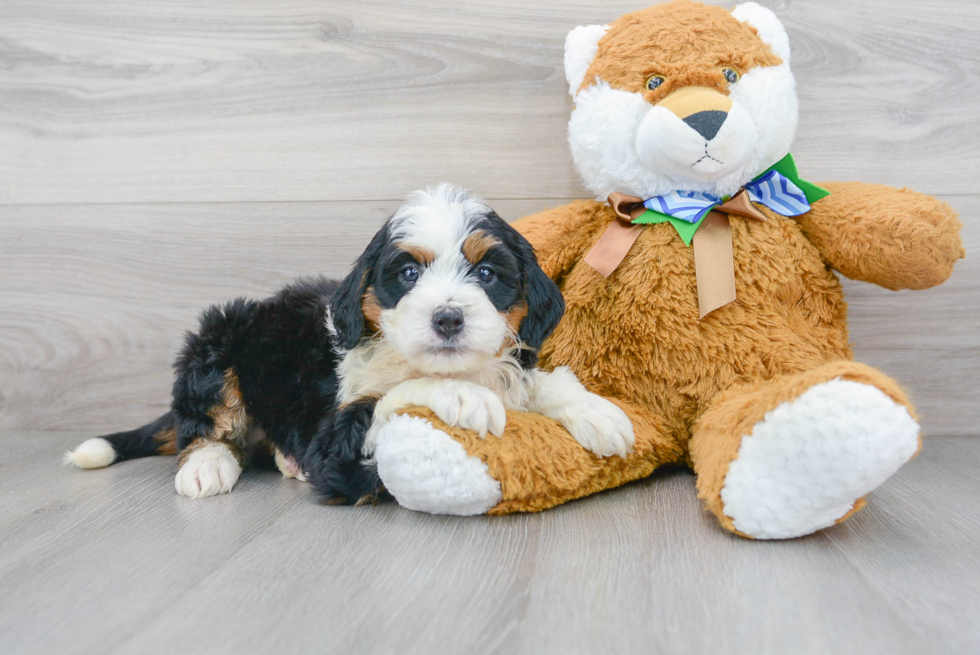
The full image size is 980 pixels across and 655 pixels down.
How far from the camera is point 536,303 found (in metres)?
1.51

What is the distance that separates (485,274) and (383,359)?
0.30 metres

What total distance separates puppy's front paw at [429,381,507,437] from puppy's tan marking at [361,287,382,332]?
8.7 inches

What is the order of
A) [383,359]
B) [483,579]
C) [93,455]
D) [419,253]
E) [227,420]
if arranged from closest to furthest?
[483,579]
[419,253]
[383,359]
[227,420]
[93,455]

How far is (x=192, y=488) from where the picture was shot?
5.36ft

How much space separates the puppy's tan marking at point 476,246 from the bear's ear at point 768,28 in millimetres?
913

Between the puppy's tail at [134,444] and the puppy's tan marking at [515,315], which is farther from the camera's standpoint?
the puppy's tail at [134,444]

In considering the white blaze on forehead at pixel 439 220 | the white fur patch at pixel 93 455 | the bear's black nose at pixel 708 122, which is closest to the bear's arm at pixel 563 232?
the white blaze on forehead at pixel 439 220

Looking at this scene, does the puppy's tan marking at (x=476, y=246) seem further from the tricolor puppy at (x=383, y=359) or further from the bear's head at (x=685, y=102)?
the bear's head at (x=685, y=102)

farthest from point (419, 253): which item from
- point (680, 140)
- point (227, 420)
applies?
point (227, 420)

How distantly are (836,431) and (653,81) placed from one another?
929 mm

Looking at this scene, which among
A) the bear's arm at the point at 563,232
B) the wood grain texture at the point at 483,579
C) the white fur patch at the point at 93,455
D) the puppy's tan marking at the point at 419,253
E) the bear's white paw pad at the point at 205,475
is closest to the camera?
the wood grain texture at the point at 483,579

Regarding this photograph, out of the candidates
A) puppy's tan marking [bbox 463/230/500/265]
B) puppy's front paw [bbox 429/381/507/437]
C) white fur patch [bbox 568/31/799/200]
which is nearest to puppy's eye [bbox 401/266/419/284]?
puppy's tan marking [bbox 463/230/500/265]

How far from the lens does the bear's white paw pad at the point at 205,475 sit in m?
1.64

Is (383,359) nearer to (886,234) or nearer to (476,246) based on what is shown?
(476,246)
